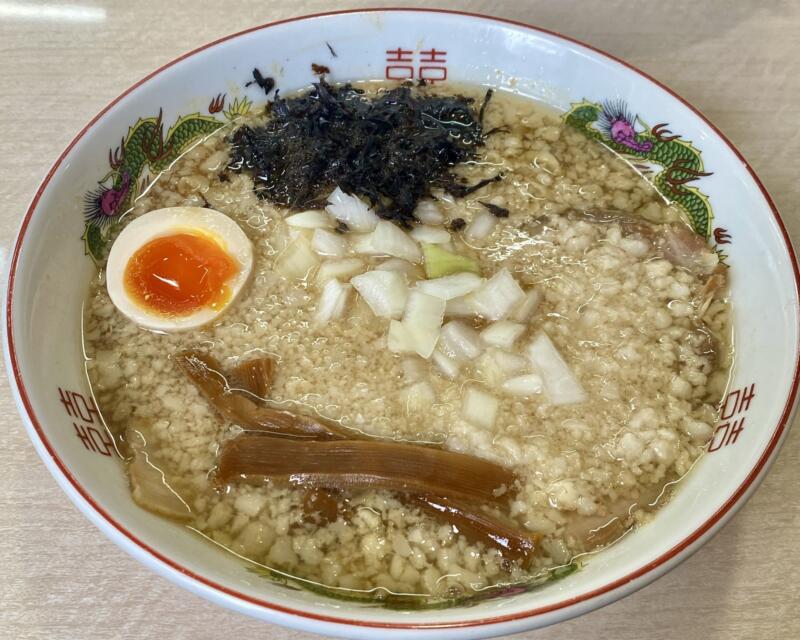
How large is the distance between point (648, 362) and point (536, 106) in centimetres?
98

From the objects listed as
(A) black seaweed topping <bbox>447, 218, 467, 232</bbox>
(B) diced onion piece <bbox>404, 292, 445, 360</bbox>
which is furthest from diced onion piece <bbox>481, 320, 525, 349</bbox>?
(A) black seaweed topping <bbox>447, 218, 467, 232</bbox>

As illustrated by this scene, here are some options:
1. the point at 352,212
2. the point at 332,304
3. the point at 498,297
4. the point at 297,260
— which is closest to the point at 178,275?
the point at 297,260

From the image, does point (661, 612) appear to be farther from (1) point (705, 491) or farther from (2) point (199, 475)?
(2) point (199, 475)

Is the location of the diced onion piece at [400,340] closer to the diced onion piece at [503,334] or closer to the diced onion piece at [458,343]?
the diced onion piece at [458,343]

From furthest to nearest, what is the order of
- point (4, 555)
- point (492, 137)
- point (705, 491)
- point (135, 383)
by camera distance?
point (492, 137) < point (135, 383) < point (4, 555) < point (705, 491)

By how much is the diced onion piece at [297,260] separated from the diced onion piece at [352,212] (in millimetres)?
143

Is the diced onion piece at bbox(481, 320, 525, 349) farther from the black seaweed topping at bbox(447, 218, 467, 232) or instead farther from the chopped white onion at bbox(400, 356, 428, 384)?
the black seaweed topping at bbox(447, 218, 467, 232)

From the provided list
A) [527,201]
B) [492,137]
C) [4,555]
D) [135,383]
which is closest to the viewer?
[4,555]

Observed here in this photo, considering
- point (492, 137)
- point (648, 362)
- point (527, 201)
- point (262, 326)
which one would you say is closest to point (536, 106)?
point (492, 137)

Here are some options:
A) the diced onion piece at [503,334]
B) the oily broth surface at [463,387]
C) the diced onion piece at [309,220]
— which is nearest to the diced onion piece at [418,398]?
the oily broth surface at [463,387]

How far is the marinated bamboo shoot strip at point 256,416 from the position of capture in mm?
1592

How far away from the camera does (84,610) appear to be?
4.76ft

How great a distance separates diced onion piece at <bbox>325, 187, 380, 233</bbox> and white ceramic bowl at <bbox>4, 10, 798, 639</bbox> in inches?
20.5

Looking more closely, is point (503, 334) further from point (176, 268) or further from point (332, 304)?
point (176, 268)
